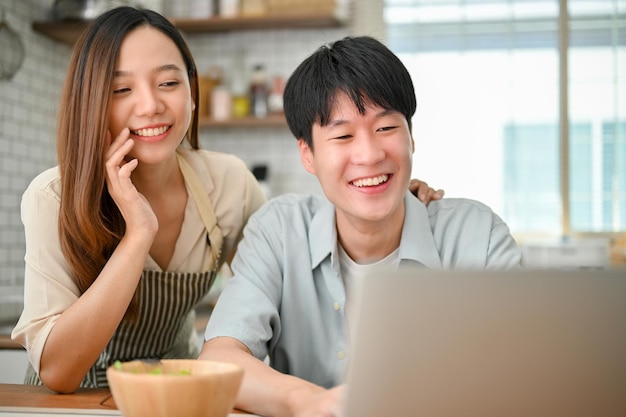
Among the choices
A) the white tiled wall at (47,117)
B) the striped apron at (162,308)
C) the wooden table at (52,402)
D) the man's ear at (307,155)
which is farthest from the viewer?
the white tiled wall at (47,117)

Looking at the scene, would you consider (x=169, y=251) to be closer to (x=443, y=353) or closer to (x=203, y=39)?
(x=443, y=353)

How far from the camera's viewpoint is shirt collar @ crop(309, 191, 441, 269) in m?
1.56

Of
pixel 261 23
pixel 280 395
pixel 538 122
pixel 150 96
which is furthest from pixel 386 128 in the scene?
pixel 538 122

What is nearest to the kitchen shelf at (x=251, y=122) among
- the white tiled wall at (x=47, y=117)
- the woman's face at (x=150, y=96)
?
the white tiled wall at (x=47, y=117)

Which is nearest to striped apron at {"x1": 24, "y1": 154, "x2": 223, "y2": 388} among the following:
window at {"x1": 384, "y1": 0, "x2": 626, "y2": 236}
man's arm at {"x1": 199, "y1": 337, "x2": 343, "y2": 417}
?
man's arm at {"x1": 199, "y1": 337, "x2": 343, "y2": 417}

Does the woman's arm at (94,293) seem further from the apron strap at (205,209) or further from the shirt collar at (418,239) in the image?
the shirt collar at (418,239)

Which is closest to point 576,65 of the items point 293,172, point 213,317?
point 293,172

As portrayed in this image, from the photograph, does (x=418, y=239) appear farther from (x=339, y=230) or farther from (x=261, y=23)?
(x=261, y=23)

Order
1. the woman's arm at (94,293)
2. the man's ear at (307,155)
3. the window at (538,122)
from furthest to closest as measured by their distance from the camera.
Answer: the window at (538,122) → the man's ear at (307,155) → the woman's arm at (94,293)

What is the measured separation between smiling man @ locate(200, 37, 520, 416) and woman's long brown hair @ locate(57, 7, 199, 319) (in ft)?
1.00

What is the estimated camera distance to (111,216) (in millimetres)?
1645

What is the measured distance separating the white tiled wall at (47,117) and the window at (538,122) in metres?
0.91

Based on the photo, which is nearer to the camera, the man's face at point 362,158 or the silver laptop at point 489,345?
the silver laptop at point 489,345

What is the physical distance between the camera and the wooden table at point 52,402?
115 cm
